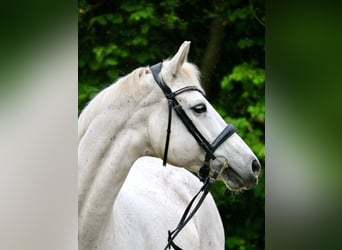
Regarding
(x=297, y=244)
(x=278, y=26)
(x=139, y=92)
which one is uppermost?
(x=278, y=26)

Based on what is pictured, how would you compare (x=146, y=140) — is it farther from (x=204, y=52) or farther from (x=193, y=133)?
(x=204, y=52)

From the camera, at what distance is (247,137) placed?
299 cm

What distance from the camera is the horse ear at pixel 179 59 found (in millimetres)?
1843

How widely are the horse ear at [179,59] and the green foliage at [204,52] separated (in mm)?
774

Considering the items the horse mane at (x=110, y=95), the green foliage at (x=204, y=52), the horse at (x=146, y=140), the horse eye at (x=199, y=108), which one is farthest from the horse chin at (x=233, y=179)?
the green foliage at (x=204, y=52)

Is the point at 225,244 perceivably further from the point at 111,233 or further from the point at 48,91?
the point at 48,91

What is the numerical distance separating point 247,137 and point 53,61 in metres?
1.68

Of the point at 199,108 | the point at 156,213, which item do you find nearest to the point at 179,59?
the point at 199,108

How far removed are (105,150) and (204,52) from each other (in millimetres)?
1213

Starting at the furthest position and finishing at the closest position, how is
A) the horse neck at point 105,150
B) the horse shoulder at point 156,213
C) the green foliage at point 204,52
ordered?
the green foliage at point 204,52
the horse shoulder at point 156,213
the horse neck at point 105,150

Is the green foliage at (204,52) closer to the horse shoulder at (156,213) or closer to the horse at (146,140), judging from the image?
the horse shoulder at (156,213)

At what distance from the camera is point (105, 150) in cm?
186

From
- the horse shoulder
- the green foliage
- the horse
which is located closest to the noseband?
the horse

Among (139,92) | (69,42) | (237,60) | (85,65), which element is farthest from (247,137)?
(69,42)
